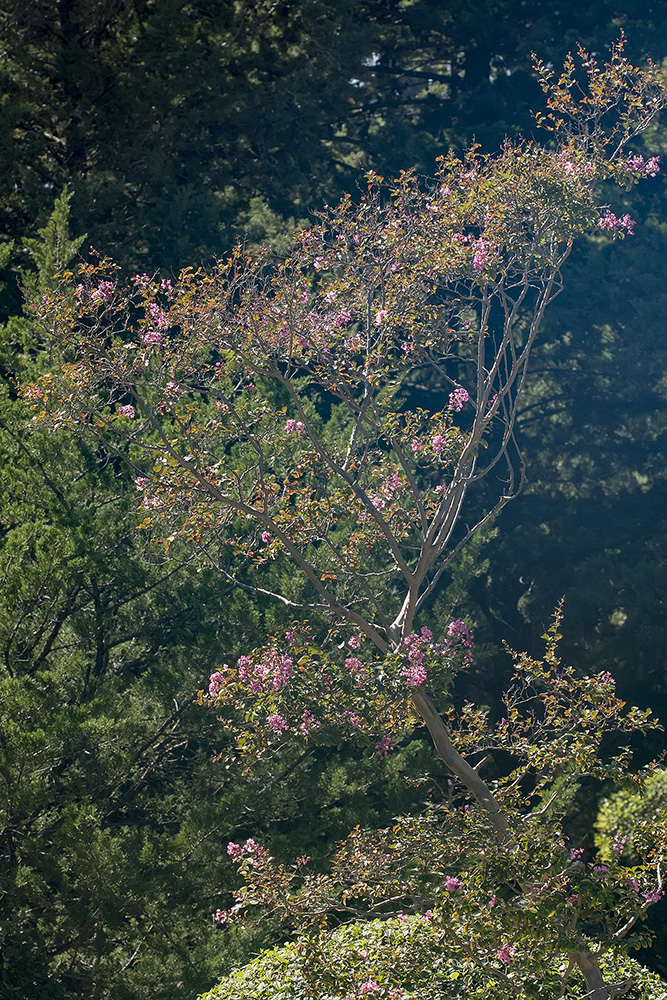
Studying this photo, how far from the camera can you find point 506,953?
15.1ft

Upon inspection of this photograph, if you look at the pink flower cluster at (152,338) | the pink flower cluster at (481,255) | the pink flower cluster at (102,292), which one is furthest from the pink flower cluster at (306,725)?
the pink flower cluster at (481,255)

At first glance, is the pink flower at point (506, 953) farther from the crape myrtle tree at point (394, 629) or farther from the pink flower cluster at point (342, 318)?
the pink flower cluster at point (342, 318)

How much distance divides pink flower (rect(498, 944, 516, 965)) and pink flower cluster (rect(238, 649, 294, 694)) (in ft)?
5.47

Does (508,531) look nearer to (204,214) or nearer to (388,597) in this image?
(388,597)

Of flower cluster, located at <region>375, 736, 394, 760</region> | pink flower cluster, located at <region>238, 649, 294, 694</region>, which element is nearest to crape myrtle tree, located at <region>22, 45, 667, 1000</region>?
pink flower cluster, located at <region>238, 649, 294, 694</region>

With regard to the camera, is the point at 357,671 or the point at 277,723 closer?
the point at 277,723

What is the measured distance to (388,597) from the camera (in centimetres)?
935

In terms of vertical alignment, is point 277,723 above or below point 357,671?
below

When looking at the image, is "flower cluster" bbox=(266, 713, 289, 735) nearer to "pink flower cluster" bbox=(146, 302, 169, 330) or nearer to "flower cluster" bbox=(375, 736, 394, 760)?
"flower cluster" bbox=(375, 736, 394, 760)

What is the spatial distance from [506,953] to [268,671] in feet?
5.93

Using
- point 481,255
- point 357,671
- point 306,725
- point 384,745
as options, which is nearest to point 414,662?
point 357,671

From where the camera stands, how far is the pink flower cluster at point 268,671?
5.28 meters

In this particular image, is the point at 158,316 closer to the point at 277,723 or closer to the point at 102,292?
the point at 102,292

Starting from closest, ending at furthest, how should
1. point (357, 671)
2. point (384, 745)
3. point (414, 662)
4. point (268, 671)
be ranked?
1. point (414, 662)
2. point (268, 671)
3. point (357, 671)
4. point (384, 745)
